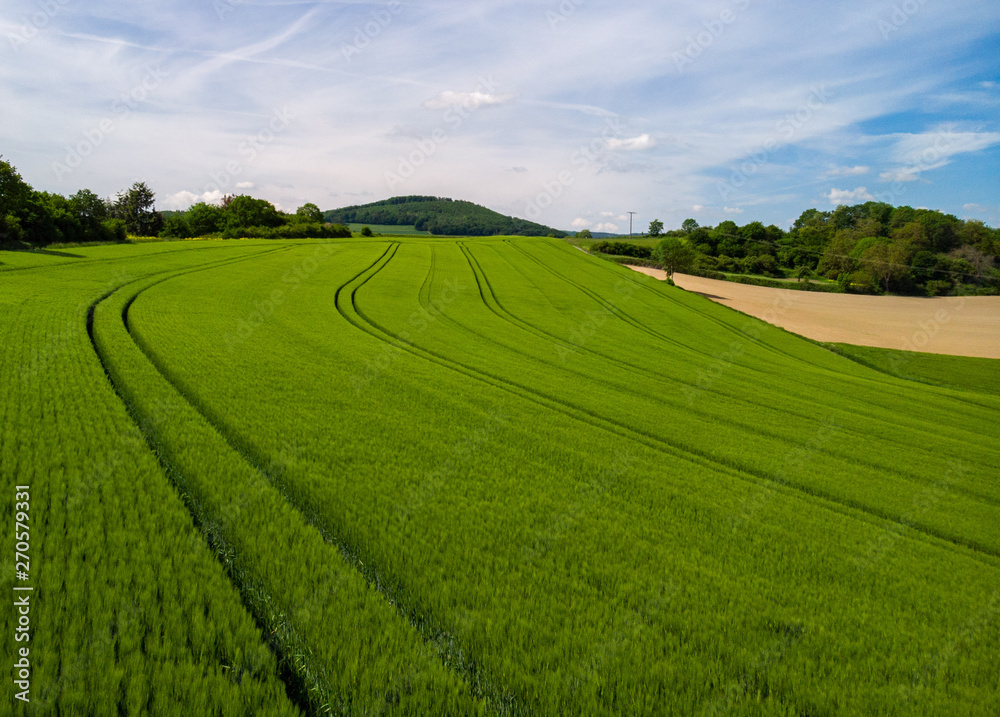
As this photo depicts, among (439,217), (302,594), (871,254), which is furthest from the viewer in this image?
(439,217)

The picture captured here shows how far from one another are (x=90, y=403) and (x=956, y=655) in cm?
1197

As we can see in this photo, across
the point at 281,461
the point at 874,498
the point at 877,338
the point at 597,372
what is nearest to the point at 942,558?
the point at 874,498

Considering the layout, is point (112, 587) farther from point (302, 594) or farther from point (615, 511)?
point (615, 511)

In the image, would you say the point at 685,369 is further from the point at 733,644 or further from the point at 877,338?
the point at 877,338

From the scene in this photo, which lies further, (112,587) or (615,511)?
(615,511)

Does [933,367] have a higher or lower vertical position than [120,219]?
lower

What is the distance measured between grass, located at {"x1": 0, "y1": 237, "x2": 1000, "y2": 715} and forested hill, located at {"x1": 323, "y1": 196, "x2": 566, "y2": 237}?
93881 millimetres

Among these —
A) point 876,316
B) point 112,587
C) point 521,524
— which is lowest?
point 876,316

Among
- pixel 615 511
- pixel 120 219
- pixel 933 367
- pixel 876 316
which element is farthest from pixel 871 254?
pixel 120 219

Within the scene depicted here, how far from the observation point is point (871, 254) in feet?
233

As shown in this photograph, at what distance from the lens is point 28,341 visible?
36.6 ft

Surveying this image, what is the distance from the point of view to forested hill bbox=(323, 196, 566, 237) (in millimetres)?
111025

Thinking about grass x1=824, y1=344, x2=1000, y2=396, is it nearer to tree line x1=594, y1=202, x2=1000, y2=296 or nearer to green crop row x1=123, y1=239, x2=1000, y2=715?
green crop row x1=123, y1=239, x2=1000, y2=715

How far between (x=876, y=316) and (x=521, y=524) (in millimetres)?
60164
